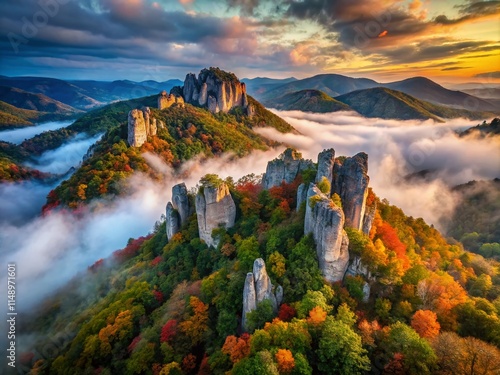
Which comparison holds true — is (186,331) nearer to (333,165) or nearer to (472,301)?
(333,165)

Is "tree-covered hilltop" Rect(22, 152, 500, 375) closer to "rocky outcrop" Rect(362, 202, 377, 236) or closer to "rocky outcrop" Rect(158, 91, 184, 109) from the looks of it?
"rocky outcrop" Rect(362, 202, 377, 236)

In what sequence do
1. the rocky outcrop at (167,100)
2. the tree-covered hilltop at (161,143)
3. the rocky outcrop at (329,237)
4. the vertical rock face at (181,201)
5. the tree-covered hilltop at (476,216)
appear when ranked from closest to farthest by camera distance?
the rocky outcrop at (329,237) → the vertical rock face at (181,201) → the tree-covered hilltop at (161,143) → the tree-covered hilltop at (476,216) → the rocky outcrop at (167,100)

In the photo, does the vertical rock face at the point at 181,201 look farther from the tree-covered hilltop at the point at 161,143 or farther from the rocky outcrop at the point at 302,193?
the tree-covered hilltop at the point at 161,143

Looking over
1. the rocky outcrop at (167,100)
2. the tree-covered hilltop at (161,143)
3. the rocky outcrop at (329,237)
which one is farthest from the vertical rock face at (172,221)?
the rocky outcrop at (167,100)

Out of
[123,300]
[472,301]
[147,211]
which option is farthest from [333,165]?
[147,211]

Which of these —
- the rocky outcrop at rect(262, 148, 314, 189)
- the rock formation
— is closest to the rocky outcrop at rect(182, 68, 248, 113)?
the rock formation

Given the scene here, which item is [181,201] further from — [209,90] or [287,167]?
[209,90]
